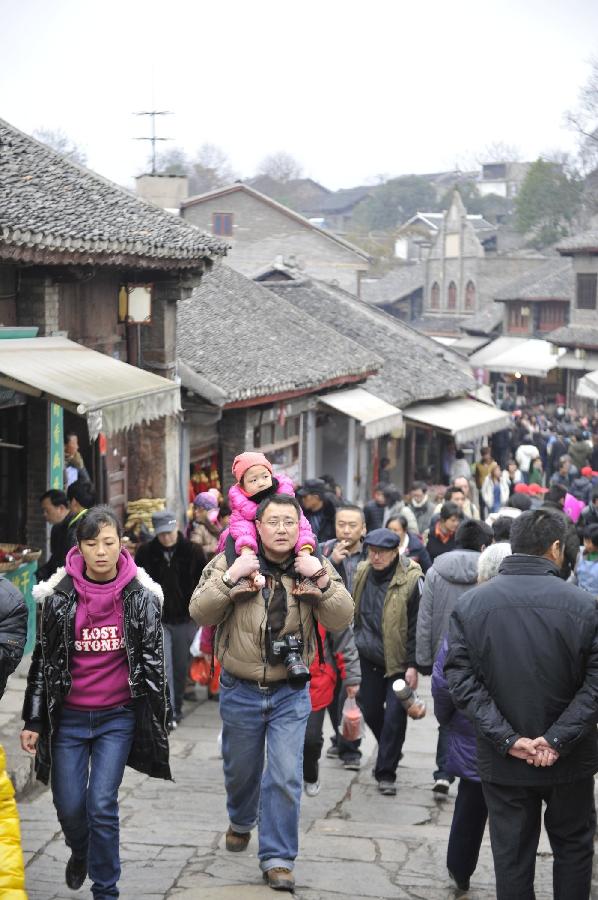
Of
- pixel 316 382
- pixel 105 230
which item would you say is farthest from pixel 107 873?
pixel 316 382

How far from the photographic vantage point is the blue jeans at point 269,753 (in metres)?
5.47

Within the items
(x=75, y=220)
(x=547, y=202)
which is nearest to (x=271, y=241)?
(x=547, y=202)

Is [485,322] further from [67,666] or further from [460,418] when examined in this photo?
[67,666]

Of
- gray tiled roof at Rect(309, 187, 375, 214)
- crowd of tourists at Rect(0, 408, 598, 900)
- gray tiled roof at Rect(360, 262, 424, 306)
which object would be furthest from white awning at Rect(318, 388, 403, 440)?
gray tiled roof at Rect(309, 187, 375, 214)

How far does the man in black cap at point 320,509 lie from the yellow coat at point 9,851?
6.28 m

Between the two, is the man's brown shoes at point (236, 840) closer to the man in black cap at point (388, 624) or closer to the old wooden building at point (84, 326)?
the man in black cap at point (388, 624)

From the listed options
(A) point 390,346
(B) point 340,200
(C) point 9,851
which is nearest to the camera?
(C) point 9,851

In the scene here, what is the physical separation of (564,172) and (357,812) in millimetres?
56604

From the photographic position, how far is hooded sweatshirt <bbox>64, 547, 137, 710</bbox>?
514 centimetres

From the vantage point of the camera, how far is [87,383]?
973 cm

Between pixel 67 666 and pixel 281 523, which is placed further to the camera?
pixel 281 523

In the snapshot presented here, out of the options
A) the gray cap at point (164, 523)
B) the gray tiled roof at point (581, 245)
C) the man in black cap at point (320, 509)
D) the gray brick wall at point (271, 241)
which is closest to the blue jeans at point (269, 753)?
the gray cap at point (164, 523)

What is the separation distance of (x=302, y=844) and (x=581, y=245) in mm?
36198

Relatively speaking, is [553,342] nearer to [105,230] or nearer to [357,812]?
[105,230]
